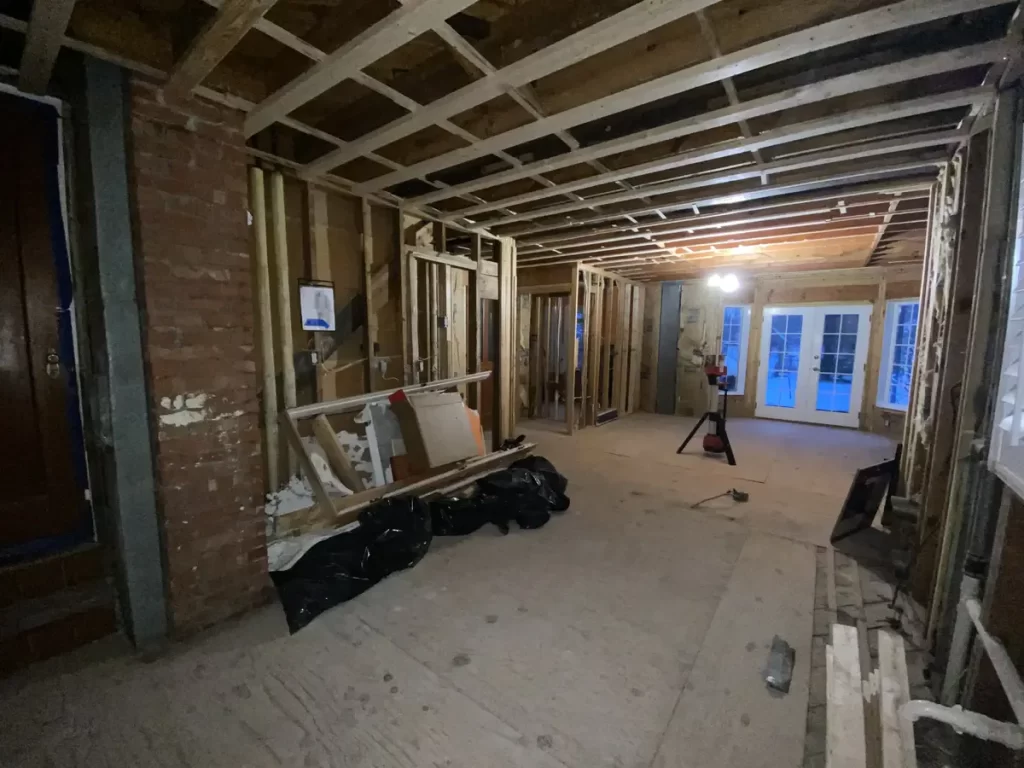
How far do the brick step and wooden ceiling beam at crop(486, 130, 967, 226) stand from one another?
3778mm

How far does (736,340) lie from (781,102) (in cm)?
623

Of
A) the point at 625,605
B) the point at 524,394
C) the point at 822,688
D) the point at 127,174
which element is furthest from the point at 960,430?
the point at 524,394

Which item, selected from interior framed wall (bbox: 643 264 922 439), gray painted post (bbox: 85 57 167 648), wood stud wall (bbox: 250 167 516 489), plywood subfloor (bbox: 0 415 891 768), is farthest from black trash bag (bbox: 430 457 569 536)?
interior framed wall (bbox: 643 264 922 439)

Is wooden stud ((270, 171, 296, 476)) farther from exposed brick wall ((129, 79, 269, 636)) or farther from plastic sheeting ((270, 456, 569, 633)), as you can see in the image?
plastic sheeting ((270, 456, 569, 633))

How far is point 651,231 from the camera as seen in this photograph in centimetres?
448

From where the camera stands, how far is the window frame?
24.4ft

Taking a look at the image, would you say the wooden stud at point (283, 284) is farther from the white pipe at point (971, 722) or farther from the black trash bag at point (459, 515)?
the white pipe at point (971, 722)

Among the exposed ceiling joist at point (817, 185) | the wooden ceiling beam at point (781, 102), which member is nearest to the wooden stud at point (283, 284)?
the wooden ceiling beam at point (781, 102)

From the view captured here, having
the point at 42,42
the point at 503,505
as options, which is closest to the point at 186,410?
the point at 42,42

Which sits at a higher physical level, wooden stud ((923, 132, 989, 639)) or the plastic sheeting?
wooden stud ((923, 132, 989, 639))

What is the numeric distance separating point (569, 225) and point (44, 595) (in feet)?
14.1

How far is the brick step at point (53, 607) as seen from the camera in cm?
181

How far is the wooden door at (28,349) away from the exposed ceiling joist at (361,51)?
950mm

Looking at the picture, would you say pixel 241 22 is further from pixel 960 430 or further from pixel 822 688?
pixel 822 688
